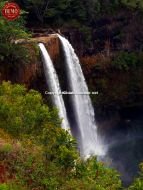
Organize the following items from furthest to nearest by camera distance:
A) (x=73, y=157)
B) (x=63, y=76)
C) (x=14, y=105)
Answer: (x=63, y=76) → (x=14, y=105) → (x=73, y=157)

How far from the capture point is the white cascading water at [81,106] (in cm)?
2664

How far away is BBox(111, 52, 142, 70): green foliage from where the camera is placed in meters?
30.9

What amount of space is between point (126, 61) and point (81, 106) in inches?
216

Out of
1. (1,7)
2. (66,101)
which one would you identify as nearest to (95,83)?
(66,101)

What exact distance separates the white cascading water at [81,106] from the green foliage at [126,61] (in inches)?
138

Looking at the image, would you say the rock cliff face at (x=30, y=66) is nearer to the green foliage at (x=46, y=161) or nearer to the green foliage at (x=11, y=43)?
the green foliage at (x=11, y=43)

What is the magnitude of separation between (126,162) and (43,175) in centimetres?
1499

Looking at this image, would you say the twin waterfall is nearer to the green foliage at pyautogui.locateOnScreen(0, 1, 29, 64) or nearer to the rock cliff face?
the rock cliff face

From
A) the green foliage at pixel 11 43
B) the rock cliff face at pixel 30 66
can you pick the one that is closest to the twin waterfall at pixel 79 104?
the rock cliff face at pixel 30 66

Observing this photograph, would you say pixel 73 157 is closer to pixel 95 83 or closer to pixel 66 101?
pixel 66 101

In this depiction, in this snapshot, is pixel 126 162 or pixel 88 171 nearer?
pixel 88 171

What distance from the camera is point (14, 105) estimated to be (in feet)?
50.4

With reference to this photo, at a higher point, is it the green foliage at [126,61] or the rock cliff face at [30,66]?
the green foliage at [126,61]

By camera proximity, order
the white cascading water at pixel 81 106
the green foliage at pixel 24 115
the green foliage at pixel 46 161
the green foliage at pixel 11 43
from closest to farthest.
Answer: the green foliage at pixel 46 161
the green foliage at pixel 24 115
the green foliage at pixel 11 43
the white cascading water at pixel 81 106
